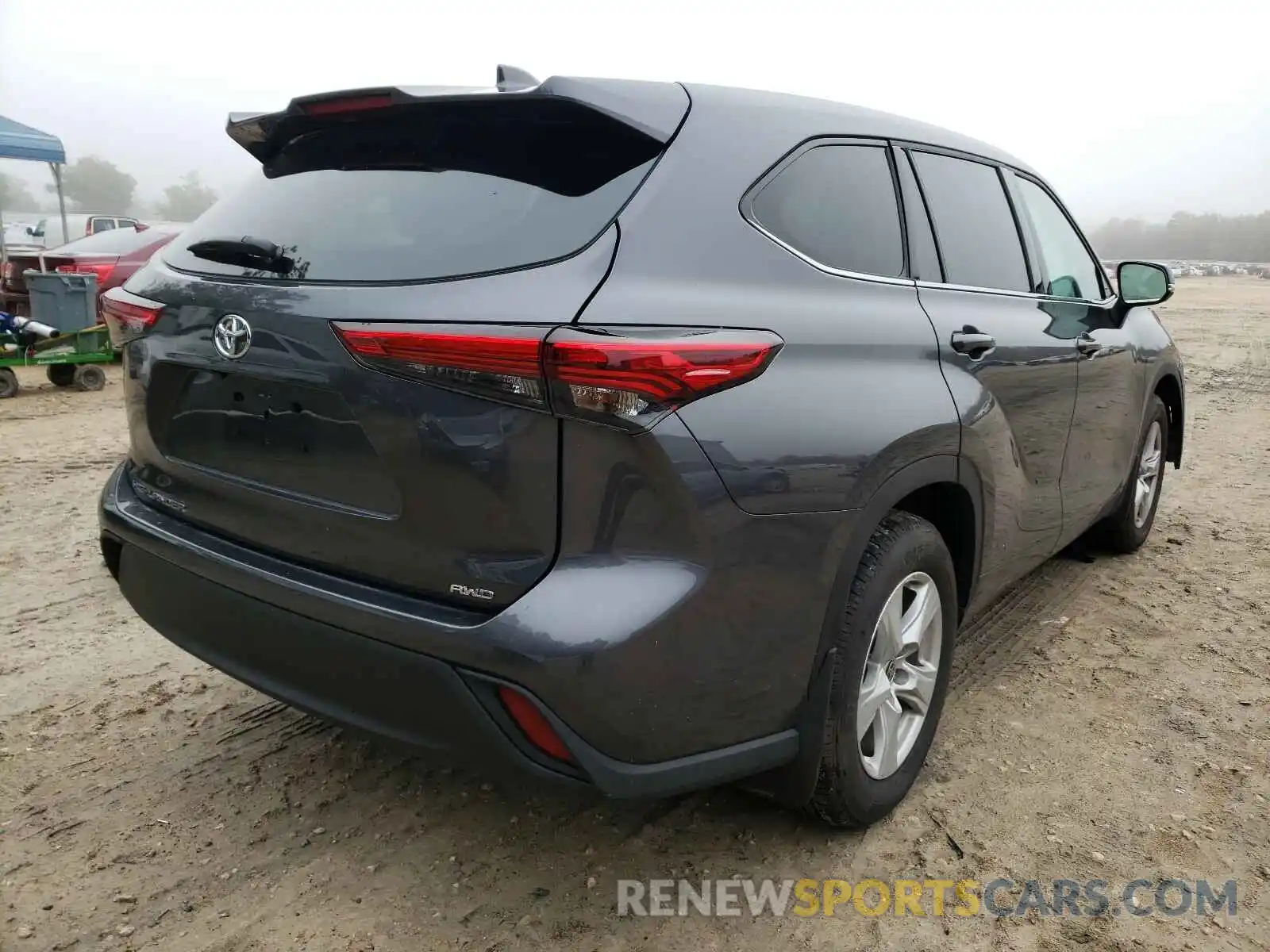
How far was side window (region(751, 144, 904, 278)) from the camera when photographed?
209 centimetres

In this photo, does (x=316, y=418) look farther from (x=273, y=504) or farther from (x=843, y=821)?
(x=843, y=821)

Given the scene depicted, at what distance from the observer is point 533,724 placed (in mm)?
1702

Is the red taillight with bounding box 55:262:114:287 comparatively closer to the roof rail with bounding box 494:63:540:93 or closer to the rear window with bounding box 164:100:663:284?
the rear window with bounding box 164:100:663:284

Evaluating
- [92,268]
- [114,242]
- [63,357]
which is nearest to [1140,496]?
[63,357]

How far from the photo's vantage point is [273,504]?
1.96 meters

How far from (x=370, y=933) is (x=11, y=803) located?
114cm

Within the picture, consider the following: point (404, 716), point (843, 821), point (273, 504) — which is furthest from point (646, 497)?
point (843, 821)

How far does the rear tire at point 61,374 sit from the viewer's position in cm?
892

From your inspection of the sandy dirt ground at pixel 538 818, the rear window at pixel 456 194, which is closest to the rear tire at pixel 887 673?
the sandy dirt ground at pixel 538 818

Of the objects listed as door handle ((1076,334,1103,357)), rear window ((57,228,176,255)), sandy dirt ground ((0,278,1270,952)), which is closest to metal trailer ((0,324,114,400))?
rear window ((57,228,176,255))

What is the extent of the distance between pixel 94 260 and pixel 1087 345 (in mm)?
10364

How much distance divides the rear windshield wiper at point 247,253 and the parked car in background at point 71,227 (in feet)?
61.7

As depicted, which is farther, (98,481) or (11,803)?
(98,481)

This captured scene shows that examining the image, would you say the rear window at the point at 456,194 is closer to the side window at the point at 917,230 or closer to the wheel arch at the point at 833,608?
the wheel arch at the point at 833,608
